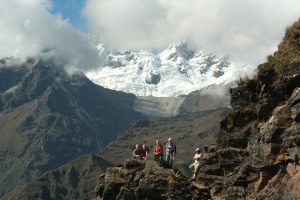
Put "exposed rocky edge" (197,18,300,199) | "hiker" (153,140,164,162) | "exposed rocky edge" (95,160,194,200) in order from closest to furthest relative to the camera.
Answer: "exposed rocky edge" (197,18,300,199), "exposed rocky edge" (95,160,194,200), "hiker" (153,140,164,162)

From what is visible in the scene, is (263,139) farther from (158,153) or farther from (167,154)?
(167,154)

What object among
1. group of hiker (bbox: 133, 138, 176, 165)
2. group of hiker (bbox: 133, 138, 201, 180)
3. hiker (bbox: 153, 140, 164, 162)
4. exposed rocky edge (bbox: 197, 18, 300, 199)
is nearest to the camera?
exposed rocky edge (bbox: 197, 18, 300, 199)

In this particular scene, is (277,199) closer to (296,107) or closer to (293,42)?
(296,107)

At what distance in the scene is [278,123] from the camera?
121 feet

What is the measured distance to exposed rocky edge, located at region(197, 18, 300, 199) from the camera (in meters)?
35.4

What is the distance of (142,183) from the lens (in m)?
44.1

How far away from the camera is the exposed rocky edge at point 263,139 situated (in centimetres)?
3544

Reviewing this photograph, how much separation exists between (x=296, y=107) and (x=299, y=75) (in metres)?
3.55

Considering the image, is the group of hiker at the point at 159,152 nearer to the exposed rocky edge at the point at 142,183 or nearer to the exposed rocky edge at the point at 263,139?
the exposed rocky edge at the point at 142,183

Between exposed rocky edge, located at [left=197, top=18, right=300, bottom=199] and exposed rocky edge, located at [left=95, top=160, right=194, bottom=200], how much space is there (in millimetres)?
2418

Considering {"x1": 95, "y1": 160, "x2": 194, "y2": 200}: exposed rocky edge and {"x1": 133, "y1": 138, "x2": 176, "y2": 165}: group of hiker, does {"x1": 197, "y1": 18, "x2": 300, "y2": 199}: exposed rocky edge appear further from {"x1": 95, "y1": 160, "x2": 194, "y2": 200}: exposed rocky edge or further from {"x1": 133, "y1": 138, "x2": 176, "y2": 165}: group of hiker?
{"x1": 133, "y1": 138, "x2": 176, "y2": 165}: group of hiker

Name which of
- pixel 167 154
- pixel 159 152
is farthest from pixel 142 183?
pixel 167 154

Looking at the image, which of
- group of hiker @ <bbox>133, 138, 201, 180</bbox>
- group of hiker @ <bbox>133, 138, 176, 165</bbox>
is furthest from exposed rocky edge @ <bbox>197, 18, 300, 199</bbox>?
group of hiker @ <bbox>133, 138, 176, 165</bbox>

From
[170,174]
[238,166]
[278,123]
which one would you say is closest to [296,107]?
[278,123]
